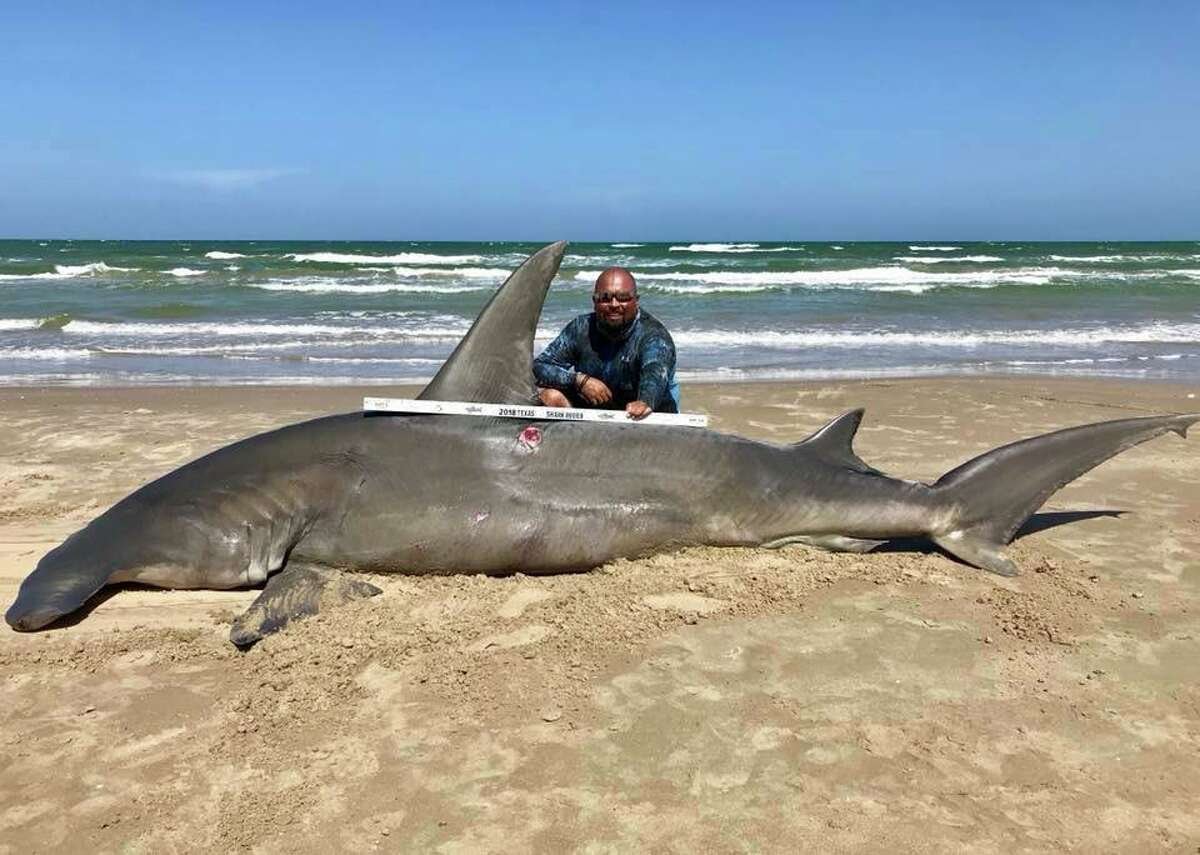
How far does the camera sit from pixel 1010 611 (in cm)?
415

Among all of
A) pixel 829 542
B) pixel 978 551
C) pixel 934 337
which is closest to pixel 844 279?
pixel 934 337

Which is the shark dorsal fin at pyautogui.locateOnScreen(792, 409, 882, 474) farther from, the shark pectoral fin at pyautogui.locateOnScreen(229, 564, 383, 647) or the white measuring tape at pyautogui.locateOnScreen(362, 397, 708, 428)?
the shark pectoral fin at pyautogui.locateOnScreen(229, 564, 383, 647)

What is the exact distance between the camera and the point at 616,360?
18.2 feet

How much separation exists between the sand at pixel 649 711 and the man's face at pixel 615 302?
62.7 inches

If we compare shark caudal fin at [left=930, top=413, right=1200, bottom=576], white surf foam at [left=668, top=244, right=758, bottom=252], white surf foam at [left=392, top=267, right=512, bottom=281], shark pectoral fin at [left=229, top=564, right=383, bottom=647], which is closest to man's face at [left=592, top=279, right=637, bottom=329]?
shark caudal fin at [left=930, top=413, right=1200, bottom=576]

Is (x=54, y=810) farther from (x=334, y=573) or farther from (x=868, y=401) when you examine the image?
(x=868, y=401)

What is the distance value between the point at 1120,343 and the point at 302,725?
16.3 m

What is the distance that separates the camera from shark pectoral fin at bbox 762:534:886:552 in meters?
4.73

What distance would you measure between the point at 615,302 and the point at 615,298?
3 cm

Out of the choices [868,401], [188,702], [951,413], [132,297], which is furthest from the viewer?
[132,297]

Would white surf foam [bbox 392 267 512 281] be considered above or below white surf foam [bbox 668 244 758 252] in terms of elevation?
below

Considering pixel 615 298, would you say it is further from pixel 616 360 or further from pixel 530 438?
pixel 530 438

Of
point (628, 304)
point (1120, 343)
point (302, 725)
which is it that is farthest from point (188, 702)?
point (1120, 343)

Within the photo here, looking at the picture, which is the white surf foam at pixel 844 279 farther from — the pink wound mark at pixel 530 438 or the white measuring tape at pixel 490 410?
the pink wound mark at pixel 530 438
